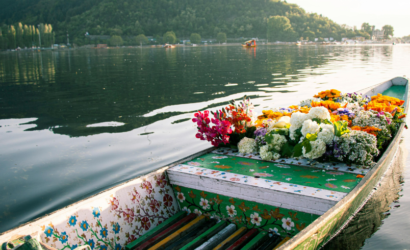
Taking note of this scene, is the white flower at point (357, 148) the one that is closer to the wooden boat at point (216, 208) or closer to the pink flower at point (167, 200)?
the wooden boat at point (216, 208)

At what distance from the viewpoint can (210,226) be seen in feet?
15.7

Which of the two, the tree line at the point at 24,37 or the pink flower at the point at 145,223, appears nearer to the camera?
the pink flower at the point at 145,223

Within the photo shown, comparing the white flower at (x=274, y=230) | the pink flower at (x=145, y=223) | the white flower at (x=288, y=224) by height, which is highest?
the white flower at (x=288, y=224)

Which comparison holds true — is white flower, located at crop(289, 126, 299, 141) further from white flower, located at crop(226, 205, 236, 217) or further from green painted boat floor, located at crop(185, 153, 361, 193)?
white flower, located at crop(226, 205, 236, 217)

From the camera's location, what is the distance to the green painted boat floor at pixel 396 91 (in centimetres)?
1283

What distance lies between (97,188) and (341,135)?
476 centimetres

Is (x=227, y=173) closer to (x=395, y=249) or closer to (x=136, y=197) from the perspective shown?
(x=136, y=197)

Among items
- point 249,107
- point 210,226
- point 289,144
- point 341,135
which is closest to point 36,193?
point 210,226

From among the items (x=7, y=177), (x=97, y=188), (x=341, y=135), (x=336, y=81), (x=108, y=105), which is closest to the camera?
(x=341, y=135)

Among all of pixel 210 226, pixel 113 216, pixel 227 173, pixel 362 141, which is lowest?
pixel 210 226

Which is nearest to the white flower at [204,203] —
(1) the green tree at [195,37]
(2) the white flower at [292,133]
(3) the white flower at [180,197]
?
(3) the white flower at [180,197]

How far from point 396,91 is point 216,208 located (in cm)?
1179

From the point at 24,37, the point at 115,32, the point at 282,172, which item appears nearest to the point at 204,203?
the point at 282,172

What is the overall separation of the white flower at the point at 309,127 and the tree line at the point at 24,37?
A: 157 metres
